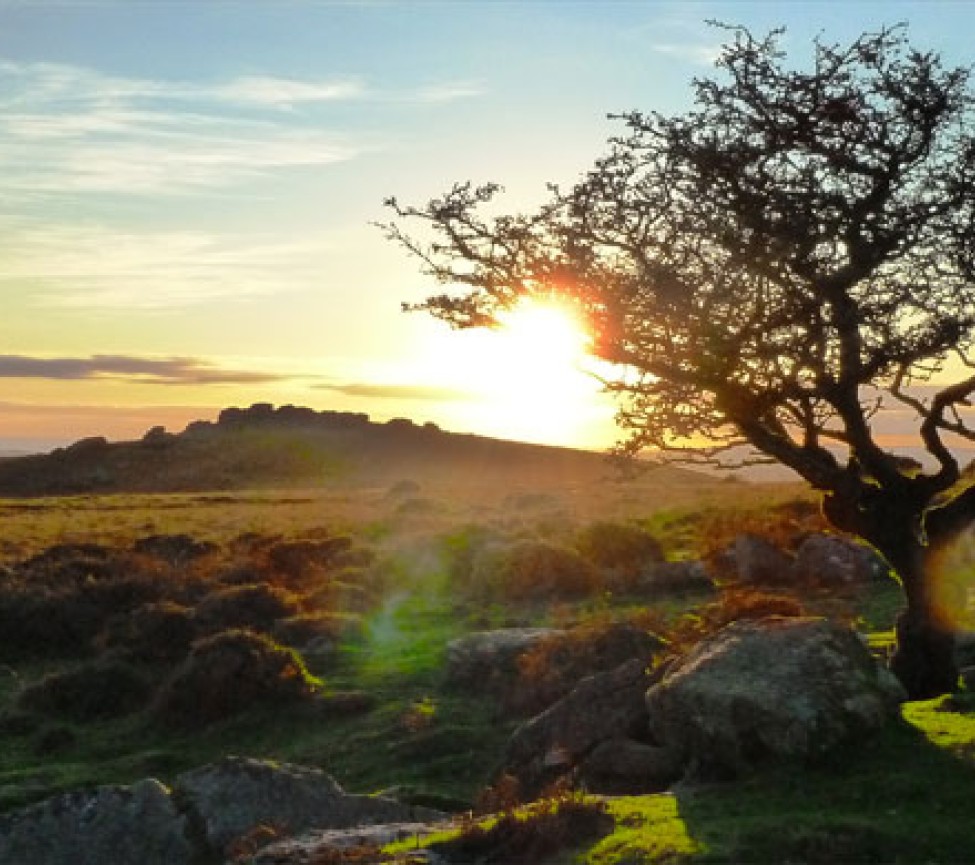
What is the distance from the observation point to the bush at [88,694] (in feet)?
84.7

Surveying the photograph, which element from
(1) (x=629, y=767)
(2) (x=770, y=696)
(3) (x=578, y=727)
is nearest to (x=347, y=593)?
(3) (x=578, y=727)

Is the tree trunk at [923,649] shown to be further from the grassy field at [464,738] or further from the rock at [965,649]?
the rock at [965,649]

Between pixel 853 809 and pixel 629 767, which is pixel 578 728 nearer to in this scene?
pixel 629 767

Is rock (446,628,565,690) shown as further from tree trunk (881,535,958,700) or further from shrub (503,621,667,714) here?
tree trunk (881,535,958,700)

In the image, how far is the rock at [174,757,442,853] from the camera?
16.2 meters

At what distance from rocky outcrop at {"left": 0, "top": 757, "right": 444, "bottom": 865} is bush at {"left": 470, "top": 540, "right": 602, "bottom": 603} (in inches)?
783

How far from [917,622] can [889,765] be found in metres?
5.66

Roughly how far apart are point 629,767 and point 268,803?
4.73 metres

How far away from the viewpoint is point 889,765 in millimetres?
13938

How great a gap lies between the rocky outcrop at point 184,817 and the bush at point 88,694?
9.56m

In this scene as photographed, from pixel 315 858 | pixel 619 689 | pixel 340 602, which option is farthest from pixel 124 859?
pixel 340 602

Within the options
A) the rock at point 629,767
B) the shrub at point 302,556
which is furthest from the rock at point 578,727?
the shrub at point 302,556

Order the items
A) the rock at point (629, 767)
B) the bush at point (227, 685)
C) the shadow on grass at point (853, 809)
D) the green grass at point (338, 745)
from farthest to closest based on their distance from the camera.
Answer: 1. the bush at point (227, 685)
2. the green grass at point (338, 745)
3. the rock at point (629, 767)
4. the shadow on grass at point (853, 809)

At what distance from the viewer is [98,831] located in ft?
52.7
